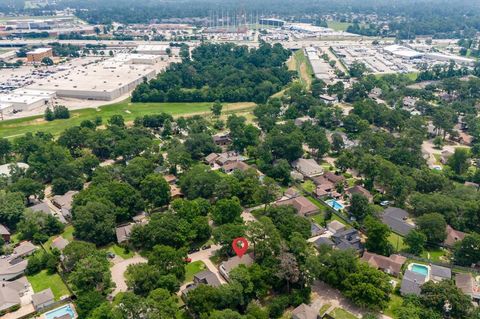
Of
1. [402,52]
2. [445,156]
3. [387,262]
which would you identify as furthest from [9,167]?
[402,52]

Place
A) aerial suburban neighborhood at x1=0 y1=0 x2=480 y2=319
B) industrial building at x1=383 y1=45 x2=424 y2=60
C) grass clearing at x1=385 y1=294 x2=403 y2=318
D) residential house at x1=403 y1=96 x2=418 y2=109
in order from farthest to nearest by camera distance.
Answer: industrial building at x1=383 y1=45 x2=424 y2=60 < residential house at x1=403 y1=96 x2=418 y2=109 < aerial suburban neighborhood at x1=0 y1=0 x2=480 y2=319 < grass clearing at x1=385 y1=294 x2=403 y2=318

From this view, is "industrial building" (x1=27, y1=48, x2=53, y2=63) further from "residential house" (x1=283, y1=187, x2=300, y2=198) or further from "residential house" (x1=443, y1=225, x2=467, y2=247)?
"residential house" (x1=443, y1=225, x2=467, y2=247)

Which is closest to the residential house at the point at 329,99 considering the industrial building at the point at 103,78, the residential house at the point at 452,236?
the industrial building at the point at 103,78

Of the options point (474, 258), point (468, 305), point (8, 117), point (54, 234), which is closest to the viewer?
point (468, 305)

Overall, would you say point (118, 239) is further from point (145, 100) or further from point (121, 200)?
point (145, 100)

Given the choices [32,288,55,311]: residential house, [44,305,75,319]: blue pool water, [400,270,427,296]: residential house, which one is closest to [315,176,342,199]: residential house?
[400,270,427,296]: residential house

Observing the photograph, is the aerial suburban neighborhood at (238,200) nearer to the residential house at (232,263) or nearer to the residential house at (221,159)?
the residential house at (232,263)

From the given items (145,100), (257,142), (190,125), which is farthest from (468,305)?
(145,100)
